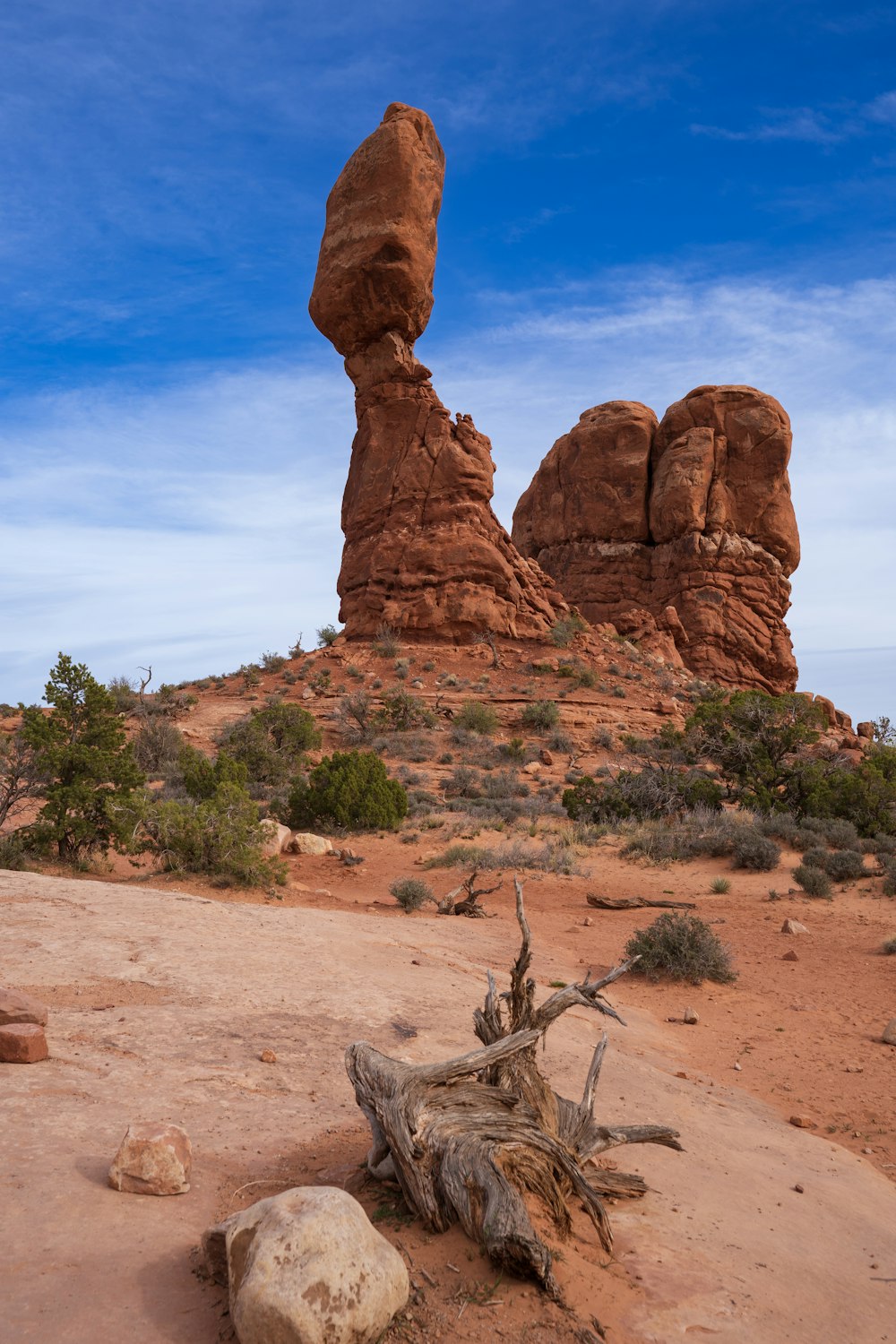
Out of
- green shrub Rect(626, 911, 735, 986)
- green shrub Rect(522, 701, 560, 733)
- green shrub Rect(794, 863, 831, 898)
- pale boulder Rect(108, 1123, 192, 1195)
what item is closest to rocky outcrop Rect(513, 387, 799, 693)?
green shrub Rect(522, 701, 560, 733)

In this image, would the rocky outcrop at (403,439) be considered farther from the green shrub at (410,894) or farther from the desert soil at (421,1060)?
the desert soil at (421,1060)

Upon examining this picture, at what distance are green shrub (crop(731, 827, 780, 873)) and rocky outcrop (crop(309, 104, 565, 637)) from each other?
20.0 m

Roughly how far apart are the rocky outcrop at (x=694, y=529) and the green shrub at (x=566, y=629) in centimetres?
541

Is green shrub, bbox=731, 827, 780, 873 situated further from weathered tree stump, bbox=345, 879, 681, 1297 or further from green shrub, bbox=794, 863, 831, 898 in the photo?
weathered tree stump, bbox=345, 879, 681, 1297

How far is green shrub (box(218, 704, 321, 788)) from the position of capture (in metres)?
23.4

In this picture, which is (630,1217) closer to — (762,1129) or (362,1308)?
(362,1308)

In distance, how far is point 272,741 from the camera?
25.0 m

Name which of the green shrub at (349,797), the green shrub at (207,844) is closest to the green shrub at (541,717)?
the green shrub at (349,797)

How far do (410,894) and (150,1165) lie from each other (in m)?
8.93

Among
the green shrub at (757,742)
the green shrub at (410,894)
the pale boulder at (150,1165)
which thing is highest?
the green shrub at (757,742)

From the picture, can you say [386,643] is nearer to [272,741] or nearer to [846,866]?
[272,741]

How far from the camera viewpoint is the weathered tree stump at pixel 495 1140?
329cm

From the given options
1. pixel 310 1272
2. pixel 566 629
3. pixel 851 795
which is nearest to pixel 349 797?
pixel 851 795

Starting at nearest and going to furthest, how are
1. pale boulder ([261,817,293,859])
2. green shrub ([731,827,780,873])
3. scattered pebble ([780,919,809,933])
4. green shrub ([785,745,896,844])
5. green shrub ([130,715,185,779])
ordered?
scattered pebble ([780,919,809,933]), pale boulder ([261,817,293,859]), green shrub ([731,827,780,873]), green shrub ([785,745,896,844]), green shrub ([130,715,185,779])
